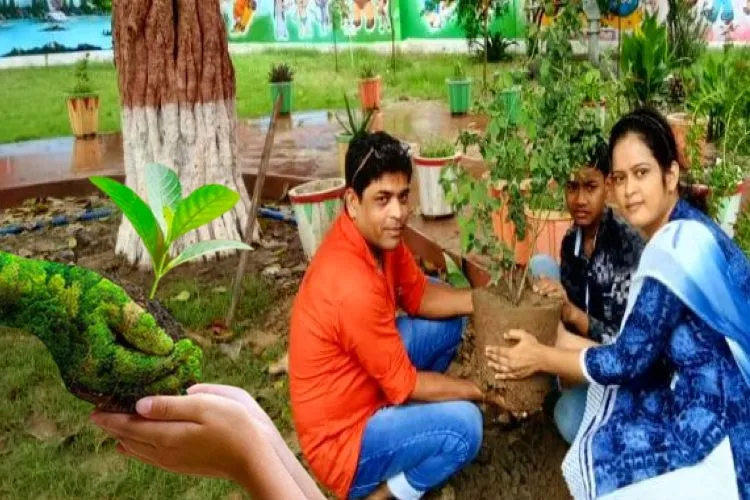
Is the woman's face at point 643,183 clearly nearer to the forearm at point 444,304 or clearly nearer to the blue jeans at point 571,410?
the blue jeans at point 571,410

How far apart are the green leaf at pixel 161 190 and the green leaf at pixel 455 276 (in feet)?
9.94

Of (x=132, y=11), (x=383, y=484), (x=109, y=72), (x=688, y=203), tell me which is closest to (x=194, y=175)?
(x=132, y=11)

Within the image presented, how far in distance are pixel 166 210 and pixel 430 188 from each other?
393cm

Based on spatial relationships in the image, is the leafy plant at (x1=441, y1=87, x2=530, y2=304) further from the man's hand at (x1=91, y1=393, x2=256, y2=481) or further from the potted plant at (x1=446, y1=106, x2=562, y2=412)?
the man's hand at (x1=91, y1=393, x2=256, y2=481)

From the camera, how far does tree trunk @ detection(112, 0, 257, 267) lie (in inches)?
180

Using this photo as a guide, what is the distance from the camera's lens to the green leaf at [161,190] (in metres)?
0.82

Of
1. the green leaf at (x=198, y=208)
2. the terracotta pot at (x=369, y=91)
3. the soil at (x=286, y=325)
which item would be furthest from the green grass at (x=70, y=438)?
the terracotta pot at (x=369, y=91)

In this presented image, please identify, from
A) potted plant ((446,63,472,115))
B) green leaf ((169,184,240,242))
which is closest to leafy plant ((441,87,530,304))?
green leaf ((169,184,240,242))

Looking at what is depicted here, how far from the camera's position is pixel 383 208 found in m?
2.33

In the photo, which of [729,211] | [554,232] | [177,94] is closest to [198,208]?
[554,232]

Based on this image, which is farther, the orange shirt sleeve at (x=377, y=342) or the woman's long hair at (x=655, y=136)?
the orange shirt sleeve at (x=377, y=342)

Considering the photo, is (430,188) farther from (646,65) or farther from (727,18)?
(727,18)

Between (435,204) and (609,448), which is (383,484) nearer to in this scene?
(609,448)

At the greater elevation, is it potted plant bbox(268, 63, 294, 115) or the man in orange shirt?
potted plant bbox(268, 63, 294, 115)
